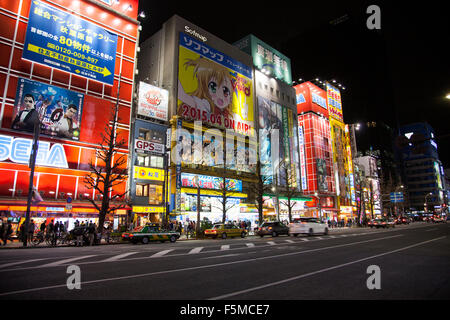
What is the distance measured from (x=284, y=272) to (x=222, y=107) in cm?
4026

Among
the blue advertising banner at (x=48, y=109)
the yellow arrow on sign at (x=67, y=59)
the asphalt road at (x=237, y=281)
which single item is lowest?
the asphalt road at (x=237, y=281)

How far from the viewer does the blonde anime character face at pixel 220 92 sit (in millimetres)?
45281

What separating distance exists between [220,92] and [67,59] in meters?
22.8

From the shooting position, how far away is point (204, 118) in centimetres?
4278

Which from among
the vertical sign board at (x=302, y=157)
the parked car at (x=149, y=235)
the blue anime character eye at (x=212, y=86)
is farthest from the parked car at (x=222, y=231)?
the vertical sign board at (x=302, y=157)

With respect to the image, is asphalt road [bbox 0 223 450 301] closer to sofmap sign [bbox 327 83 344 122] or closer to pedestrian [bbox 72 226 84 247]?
pedestrian [bbox 72 226 84 247]

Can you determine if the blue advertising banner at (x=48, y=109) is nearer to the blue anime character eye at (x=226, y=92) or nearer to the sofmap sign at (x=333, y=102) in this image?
the blue anime character eye at (x=226, y=92)

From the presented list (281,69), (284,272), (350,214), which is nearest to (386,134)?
(350,214)

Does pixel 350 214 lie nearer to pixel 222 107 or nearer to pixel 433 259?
pixel 222 107

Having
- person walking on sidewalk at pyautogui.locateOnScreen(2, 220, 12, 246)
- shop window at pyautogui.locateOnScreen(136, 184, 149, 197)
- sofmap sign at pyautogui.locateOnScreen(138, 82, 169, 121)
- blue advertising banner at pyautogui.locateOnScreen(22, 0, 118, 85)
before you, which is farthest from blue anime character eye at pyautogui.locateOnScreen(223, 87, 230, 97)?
person walking on sidewalk at pyautogui.locateOnScreen(2, 220, 12, 246)

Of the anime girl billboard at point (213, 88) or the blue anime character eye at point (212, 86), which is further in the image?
the blue anime character eye at point (212, 86)

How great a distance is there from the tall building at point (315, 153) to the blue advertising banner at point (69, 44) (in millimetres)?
42929

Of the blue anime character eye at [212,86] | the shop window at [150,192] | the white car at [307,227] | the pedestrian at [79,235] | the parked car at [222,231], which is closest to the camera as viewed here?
the pedestrian at [79,235]
